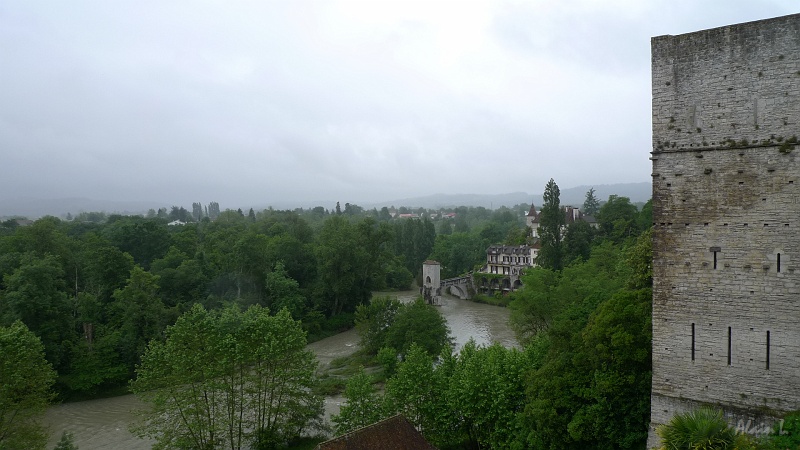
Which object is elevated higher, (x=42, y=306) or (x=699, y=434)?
(x=699, y=434)

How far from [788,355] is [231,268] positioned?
41.3m

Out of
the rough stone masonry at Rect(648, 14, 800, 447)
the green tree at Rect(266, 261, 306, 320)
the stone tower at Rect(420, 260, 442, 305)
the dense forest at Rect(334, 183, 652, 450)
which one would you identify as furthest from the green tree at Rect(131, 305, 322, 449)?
the stone tower at Rect(420, 260, 442, 305)

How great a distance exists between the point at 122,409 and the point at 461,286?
40677mm

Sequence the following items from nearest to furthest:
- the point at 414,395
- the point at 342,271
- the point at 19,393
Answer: the point at 414,395
the point at 19,393
the point at 342,271

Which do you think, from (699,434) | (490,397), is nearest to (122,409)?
(490,397)

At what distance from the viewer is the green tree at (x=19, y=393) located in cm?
1852

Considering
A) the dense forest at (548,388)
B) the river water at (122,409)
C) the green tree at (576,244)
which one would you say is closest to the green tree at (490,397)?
the dense forest at (548,388)

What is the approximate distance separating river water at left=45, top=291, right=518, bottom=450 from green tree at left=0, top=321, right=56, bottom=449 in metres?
3.25

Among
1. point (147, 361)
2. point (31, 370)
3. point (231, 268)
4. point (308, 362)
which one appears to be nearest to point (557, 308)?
point (308, 362)

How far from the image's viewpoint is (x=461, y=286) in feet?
207

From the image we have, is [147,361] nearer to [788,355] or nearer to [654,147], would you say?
[654,147]

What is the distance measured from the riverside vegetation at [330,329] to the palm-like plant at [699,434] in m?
5.03

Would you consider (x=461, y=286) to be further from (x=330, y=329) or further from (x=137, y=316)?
(x=137, y=316)

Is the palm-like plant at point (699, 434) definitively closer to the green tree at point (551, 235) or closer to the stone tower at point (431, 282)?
the green tree at point (551, 235)
